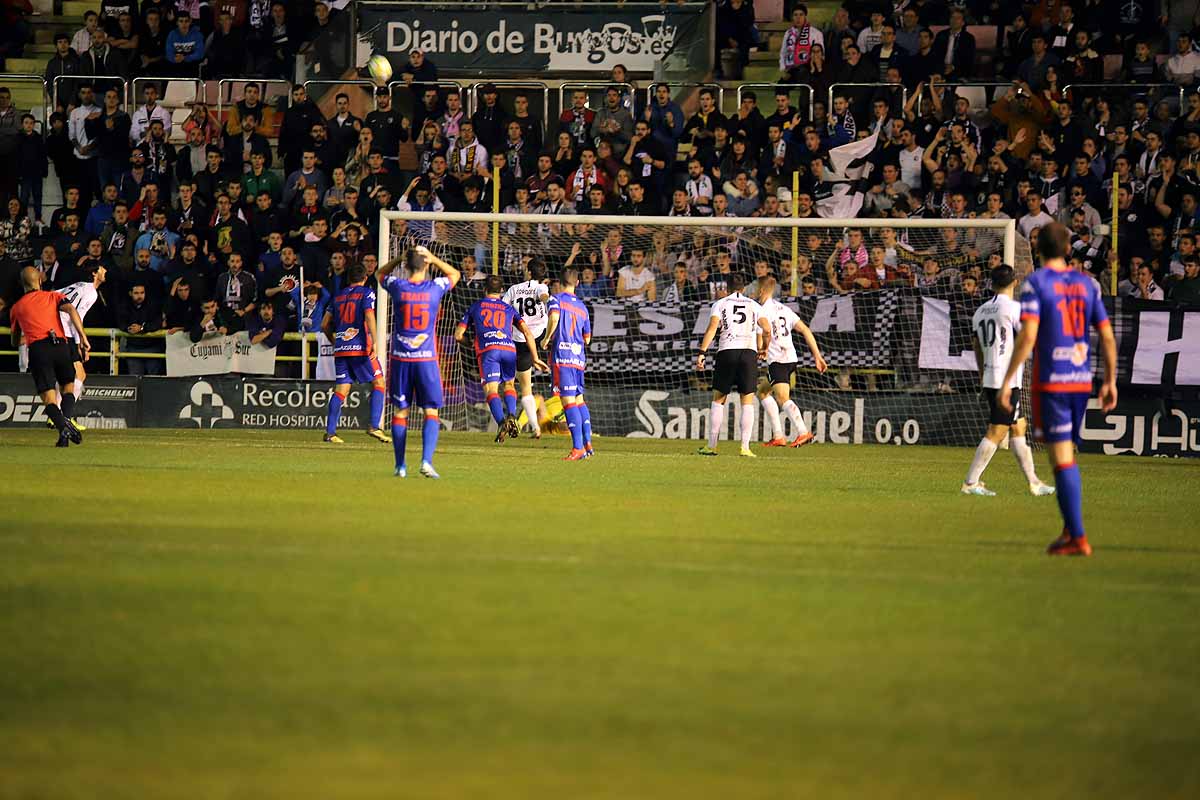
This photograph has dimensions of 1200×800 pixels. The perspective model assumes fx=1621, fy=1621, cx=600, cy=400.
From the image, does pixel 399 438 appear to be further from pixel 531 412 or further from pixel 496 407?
pixel 531 412

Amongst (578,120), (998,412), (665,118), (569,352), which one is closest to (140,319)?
(578,120)

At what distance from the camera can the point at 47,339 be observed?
19.2 m

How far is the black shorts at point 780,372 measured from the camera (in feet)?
71.7

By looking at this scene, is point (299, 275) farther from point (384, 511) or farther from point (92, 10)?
point (384, 511)

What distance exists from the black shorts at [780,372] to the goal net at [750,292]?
1.48 feet

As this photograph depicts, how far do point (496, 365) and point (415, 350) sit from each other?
6.42 meters

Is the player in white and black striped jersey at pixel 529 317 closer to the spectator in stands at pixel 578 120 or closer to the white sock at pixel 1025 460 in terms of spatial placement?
the spectator in stands at pixel 578 120

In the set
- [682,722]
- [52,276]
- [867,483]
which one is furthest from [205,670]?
[52,276]

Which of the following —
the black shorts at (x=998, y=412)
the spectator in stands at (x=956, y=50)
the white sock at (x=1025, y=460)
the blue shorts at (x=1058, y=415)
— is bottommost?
the white sock at (x=1025, y=460)

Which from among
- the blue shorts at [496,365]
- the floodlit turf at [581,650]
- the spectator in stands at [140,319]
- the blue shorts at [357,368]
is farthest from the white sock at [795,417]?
the spectator in stands at [140,319]

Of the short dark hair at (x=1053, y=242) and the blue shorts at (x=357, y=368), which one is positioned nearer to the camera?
the short dark hair at (x=1053, y=242)

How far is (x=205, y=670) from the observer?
6.06 m

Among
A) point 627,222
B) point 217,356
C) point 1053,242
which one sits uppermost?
point 627,222

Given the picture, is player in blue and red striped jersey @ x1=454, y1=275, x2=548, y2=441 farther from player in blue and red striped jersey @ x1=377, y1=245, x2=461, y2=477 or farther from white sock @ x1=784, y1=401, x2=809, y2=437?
player in blue and red striped jersey @ x1=377, y1=245, x2=461, y2=477
